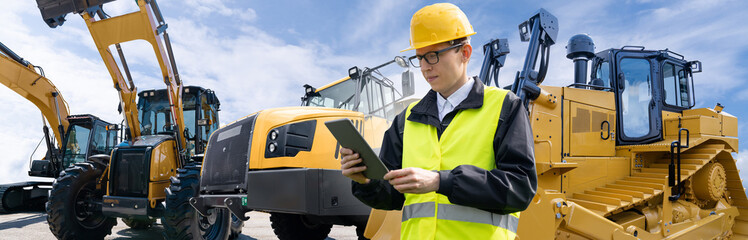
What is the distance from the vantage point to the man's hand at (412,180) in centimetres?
131

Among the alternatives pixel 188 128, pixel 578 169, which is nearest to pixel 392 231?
pixel 578 169

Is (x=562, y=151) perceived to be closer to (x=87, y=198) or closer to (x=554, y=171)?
(x=554, y=171)

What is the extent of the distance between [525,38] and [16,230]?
10.7 m

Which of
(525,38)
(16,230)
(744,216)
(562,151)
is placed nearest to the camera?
(562,151)

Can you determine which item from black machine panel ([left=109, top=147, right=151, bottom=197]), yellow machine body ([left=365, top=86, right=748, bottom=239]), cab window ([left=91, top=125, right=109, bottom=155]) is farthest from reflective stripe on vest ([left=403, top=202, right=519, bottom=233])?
cab window ([left=91, top=125, right=109, bottom=155])

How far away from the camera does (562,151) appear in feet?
16.3

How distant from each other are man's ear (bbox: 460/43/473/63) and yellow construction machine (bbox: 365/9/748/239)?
93.9 inches

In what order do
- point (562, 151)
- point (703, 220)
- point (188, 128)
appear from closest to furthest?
point (562, 151), point (703, 220), point (188, 128)

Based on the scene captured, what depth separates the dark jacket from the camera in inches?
54.0

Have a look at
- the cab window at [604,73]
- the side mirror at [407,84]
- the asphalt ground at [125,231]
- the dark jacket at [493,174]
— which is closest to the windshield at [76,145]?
the asphalt ground at [125,231]

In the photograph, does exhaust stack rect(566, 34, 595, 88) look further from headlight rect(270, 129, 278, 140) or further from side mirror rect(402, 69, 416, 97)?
headlight rect(270, 129, 278, 140)

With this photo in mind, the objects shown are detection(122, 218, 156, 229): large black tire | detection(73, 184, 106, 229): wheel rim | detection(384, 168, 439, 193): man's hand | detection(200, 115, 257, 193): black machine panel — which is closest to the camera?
detection(384, 168, 439, 193): man's hand

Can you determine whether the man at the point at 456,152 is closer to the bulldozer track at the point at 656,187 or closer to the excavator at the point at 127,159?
the bulldozer track at the point at 656,187

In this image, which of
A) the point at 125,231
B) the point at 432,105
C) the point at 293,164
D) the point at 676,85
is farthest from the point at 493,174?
the point at 125,231
